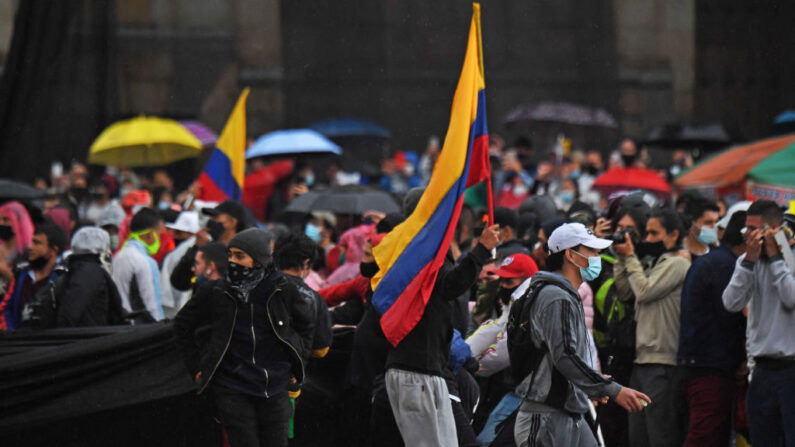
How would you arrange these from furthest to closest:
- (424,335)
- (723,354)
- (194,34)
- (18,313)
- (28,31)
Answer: (194,34) < (28,31) < (18,313) < (723,354) < (424,335)

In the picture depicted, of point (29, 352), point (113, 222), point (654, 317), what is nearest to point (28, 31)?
point (113, 222)

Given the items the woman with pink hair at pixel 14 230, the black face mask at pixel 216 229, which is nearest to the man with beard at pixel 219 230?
the black face mask at pixel 216 229

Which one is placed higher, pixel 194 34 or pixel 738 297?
pixel 194 34

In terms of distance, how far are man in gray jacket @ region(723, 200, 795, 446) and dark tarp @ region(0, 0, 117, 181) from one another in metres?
10.8

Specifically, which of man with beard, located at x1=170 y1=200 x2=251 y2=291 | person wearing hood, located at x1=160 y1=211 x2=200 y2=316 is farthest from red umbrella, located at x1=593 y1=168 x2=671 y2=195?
man with beard, located at x1=170 y1=200 x2=251 y2=291

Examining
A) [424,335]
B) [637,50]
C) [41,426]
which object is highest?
[637,50]

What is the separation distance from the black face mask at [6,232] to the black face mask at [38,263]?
6.28ft

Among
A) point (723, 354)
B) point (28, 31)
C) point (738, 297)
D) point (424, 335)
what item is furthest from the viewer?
point (28, 31)

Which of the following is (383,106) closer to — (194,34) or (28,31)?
(194,34)

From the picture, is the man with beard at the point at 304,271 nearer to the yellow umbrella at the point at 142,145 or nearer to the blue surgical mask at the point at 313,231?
the blue surgical mask at the point at 313,231

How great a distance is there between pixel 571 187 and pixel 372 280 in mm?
7232

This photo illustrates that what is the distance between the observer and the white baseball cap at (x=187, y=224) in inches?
416

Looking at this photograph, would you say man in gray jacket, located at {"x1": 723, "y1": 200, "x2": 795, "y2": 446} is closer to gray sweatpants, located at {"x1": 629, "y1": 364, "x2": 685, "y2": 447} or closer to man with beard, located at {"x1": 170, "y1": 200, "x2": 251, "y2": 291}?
gray sweatpants, located at {"x1": 629, "y1": 364, "x2": 685, "y2": 447}

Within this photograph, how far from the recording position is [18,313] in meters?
9.50
